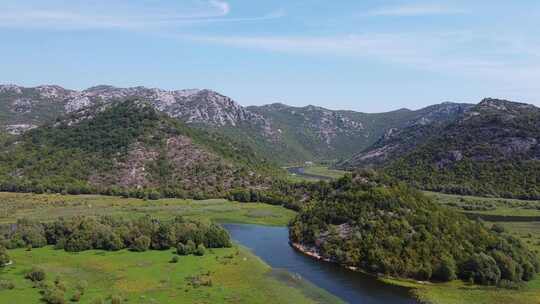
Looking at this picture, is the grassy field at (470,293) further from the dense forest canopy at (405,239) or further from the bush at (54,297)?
the bush at (54,297)

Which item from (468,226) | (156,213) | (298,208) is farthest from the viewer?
(298,208)

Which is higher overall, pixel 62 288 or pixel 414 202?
pixel 414 202

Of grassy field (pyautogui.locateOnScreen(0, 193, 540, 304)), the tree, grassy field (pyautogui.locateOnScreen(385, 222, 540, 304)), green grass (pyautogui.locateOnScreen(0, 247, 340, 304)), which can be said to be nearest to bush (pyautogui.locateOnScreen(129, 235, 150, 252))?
green grass (pyautogui.locateOnScreen(0, 247, 340, 304))

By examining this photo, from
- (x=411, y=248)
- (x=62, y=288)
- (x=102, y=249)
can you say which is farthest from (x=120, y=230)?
(x=411, y=248)

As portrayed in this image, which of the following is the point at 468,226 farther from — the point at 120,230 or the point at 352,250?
the point at 120,230

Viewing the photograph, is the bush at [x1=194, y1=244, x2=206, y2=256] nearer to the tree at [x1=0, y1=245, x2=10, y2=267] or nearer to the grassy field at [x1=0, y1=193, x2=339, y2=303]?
the grassy field at [x1=0, y1=193, x2=339, y2=303]

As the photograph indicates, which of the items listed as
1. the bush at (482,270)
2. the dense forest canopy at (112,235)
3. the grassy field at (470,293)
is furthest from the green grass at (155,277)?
the bush at (482,270)
